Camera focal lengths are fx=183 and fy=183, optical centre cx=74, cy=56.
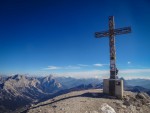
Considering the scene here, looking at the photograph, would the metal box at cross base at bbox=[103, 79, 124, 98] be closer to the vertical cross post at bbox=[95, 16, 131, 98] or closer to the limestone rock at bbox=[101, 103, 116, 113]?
the vertical cross post at bbox=[95, 16, 131, 98]

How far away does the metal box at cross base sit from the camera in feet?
119

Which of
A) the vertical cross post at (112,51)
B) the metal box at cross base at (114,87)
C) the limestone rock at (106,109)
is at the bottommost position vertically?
the limestone rock at (106,109)

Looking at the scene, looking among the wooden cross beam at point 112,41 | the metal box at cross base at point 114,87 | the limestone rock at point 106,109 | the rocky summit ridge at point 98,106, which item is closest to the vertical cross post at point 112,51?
the wooden cross beam at point 112,41

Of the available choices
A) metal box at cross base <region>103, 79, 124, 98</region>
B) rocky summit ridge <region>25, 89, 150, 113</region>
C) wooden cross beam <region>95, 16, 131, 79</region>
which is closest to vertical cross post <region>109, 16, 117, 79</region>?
wooden cross beam <region>95, 16, 131, 79</region>

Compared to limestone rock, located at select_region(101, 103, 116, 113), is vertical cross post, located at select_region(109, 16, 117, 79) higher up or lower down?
higher up

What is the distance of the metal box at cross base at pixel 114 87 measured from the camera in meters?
36.1

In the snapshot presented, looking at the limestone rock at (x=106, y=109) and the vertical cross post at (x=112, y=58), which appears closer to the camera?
the limestone rock at (x=106, y=109)

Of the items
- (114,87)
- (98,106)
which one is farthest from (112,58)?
(98,106)

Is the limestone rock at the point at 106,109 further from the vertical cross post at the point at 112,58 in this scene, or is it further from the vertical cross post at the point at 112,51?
the vertical cross post at the point at 112,51

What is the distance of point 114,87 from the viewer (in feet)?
122

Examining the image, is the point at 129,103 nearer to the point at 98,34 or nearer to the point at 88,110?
the point at 88,110

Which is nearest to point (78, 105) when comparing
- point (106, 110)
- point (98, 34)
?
point (106, 110)

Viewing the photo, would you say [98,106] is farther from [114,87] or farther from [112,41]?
[112,41]

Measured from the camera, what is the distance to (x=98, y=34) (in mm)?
40875
